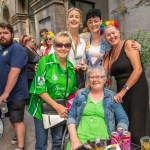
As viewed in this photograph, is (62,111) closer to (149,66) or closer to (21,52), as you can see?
(21,52)

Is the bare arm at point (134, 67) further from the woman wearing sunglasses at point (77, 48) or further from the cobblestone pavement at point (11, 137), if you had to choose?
the cobblestone pavement at point (11, 137)

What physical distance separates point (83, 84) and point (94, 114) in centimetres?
60

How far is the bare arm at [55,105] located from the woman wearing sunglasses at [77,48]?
0.45 metres

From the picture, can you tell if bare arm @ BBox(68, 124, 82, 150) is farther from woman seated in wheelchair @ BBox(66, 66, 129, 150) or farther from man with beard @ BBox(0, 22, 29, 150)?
man with beard @ BBox(0, 22, 29, 150)

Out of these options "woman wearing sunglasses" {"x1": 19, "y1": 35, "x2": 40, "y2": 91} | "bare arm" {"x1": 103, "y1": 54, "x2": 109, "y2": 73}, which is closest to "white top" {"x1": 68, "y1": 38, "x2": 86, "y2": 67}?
"bare arm" {"x1": 103, "y1": 54, "x2": 109, "y2": 73}

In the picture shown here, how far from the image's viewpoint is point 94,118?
2199 millimetres

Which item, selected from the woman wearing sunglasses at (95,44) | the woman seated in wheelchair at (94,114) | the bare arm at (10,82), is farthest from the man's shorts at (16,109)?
the woman wearing sunglasses at (95,44)

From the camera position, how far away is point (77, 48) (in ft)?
9.39

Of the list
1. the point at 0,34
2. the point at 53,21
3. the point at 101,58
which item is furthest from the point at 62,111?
the point at 53,21

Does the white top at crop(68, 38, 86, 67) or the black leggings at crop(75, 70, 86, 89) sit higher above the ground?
the white top at crop(68, 38, 86, 67)

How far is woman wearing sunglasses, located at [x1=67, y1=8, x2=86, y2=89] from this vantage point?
2727mm

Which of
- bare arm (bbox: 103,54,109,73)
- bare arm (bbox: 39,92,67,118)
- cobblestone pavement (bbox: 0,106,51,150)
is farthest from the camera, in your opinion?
cobblestone pavement (bbox: 0,106,51,150)

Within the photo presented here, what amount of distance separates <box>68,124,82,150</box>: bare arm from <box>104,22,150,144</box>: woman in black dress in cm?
72

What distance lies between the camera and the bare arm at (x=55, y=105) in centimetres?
233
